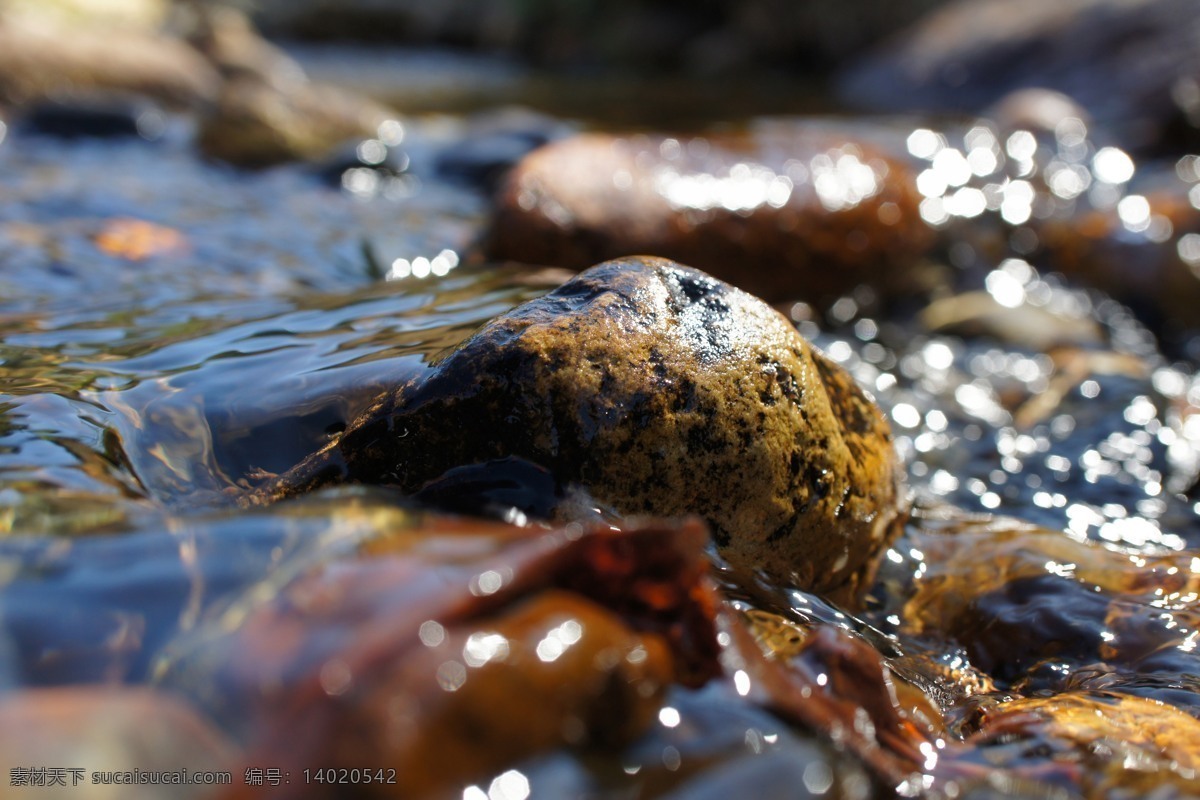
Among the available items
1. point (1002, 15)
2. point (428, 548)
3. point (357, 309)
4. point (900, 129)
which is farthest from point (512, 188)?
point (1002, 15)

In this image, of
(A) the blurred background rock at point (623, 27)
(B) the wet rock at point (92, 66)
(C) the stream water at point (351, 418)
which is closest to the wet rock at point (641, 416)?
(C) the stream water at point (351, 418)

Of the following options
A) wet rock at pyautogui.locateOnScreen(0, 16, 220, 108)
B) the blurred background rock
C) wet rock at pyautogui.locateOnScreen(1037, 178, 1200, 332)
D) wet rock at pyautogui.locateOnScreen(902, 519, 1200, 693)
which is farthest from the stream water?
the blurred background rock

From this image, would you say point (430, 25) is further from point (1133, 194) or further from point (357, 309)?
point (357, 309)

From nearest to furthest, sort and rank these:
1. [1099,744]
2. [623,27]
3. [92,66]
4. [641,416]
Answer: [1099,744] < [641,416] < [92,66] < [623,27]

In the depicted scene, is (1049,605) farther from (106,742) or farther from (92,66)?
(92,66)

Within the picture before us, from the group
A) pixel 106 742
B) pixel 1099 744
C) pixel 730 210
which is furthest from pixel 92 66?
pixel 1099 744

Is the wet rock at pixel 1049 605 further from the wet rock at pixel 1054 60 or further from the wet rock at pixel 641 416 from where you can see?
the wet rock at pixel 1054 60
